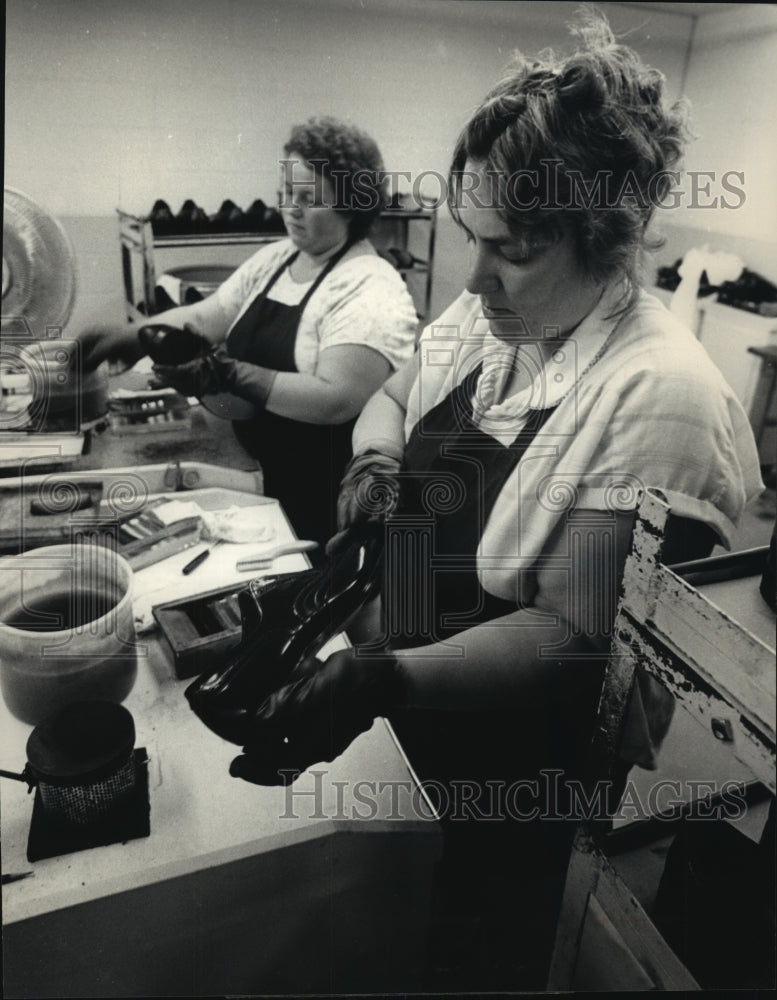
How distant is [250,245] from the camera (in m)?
1.07

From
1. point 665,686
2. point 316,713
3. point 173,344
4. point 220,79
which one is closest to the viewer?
point 665,686

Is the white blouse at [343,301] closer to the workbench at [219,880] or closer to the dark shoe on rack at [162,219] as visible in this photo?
the dark shoe on rack at [162,219]

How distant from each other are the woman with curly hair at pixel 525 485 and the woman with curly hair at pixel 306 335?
0.06 metres

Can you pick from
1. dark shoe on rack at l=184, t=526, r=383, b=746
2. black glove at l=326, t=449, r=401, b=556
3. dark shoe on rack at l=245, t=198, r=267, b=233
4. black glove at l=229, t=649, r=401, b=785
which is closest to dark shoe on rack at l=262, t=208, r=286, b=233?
dark shoe on rack at l=245, t=198, r=267, b=233

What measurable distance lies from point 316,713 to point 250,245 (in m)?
0.71

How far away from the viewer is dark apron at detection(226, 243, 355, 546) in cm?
116

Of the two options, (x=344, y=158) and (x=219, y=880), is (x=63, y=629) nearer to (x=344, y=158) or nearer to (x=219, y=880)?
(x=219, y=880)

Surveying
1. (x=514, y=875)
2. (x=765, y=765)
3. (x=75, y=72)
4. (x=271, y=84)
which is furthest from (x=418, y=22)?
(x=514, y=875)

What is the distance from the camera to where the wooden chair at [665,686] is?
2.32 ft

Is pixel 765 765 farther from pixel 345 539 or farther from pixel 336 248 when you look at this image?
pixel 336 248

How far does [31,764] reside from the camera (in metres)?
0.95

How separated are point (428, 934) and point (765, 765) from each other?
770 millimetres

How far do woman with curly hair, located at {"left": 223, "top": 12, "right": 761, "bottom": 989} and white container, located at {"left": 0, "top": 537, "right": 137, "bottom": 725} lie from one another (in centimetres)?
24

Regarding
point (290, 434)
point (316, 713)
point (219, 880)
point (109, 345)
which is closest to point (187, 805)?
point (219, 880)
